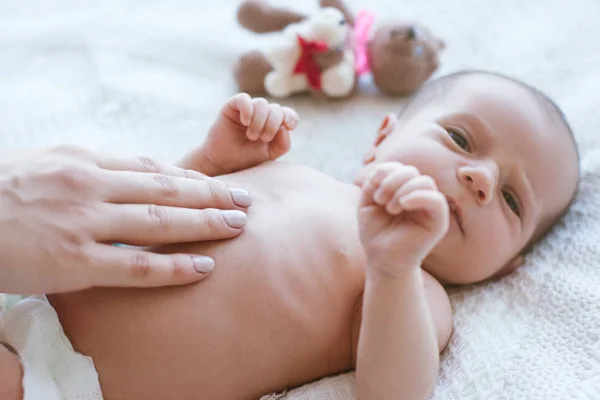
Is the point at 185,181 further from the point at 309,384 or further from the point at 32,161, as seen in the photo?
the point at 309,384

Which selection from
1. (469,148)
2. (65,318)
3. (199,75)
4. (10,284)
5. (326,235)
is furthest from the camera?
(199,75)

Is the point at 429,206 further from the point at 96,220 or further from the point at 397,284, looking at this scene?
the point at 96,220

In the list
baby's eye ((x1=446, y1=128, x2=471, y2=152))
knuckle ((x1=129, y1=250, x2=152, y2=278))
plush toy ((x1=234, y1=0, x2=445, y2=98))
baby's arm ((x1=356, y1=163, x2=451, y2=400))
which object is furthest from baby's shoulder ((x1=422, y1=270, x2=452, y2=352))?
plush toy ((x1=234, y1=0, x2=445, y2=98))

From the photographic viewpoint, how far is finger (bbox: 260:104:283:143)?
1.16 metres

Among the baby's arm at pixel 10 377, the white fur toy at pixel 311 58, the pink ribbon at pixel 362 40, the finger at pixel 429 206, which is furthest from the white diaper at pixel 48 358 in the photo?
the pink ribbon at pixel 362 40

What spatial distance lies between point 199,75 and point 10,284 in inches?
39.4

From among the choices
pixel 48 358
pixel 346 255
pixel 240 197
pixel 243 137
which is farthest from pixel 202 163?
pixel 48 358

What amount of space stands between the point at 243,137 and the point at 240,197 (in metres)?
0.25

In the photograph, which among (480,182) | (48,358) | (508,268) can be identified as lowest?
(508,268)

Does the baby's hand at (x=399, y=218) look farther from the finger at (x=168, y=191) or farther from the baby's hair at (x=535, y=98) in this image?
the baby's hair at (x=535, y=98)

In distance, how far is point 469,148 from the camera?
3.72ft

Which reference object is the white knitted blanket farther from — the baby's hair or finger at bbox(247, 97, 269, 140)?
finger at bbox(247, 97, 269, 140)

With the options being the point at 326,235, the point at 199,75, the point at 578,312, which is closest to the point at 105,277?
the point at 326,235

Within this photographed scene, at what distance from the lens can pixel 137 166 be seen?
965 millimetres
